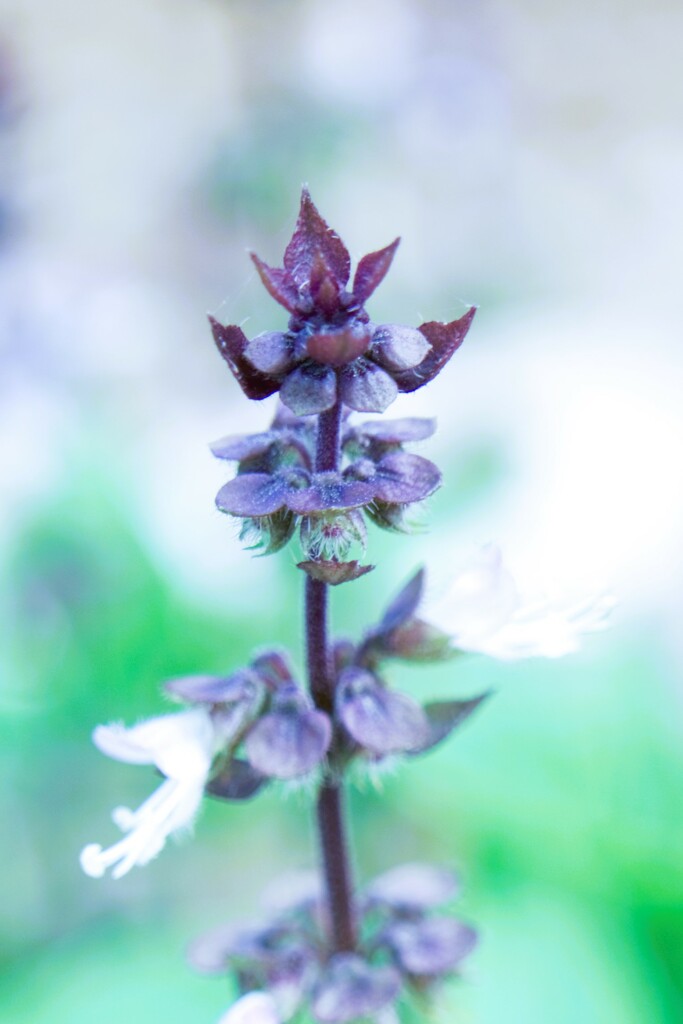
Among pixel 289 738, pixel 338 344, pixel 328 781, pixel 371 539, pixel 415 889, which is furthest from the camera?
pixel 371 539

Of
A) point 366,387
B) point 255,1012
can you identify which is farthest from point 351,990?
point 366,387

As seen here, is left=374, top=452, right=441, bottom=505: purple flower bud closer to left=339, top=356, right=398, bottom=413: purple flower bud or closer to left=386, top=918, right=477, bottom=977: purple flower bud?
left=339, top=356, right=398, bottom=413: purple flower bud

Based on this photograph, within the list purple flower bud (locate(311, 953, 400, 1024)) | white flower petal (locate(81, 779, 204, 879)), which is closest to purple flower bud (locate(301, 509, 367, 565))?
white flower petal (locate(81, 779, 204, 879))

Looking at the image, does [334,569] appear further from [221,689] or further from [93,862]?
[93,862]

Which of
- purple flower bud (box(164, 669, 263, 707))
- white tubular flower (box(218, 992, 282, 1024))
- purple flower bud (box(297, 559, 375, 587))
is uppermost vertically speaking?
purple flower bud (box(297, 559, 375, 587))

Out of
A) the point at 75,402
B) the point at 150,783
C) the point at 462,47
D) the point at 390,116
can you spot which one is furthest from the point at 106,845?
the point at 462,47

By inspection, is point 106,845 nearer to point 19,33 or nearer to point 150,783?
point 150,783
